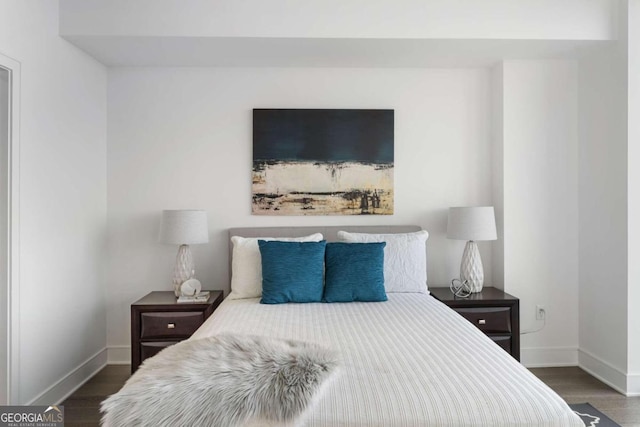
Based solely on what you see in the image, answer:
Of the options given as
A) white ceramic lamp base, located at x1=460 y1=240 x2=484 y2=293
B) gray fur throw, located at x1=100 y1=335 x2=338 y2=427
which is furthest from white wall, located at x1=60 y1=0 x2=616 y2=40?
gray fur throw, located at x1=100 y1=335 x2=338 y2=427

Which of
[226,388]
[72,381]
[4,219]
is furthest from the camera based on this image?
[72,381]

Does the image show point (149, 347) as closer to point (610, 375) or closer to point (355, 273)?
point (355, 273)

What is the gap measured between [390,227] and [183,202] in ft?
5.68

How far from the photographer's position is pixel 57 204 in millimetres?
3031

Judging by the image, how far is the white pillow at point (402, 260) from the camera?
3268 millimetres

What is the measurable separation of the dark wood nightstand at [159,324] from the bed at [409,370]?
1.80 ft

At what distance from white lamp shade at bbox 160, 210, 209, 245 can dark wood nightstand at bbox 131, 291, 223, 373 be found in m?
0.47

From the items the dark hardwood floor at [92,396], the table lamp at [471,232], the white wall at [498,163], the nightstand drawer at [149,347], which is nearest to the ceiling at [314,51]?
the white wall at [498,163]

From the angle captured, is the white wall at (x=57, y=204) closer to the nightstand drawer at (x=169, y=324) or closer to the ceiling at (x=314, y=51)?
the ceiling at (x=314, y=51)

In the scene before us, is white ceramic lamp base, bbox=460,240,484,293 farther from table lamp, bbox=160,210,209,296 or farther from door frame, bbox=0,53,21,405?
door frame, bbox=0,53,21,405

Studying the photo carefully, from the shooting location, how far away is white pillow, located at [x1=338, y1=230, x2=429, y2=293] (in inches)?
129

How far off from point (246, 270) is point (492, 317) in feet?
5.96
